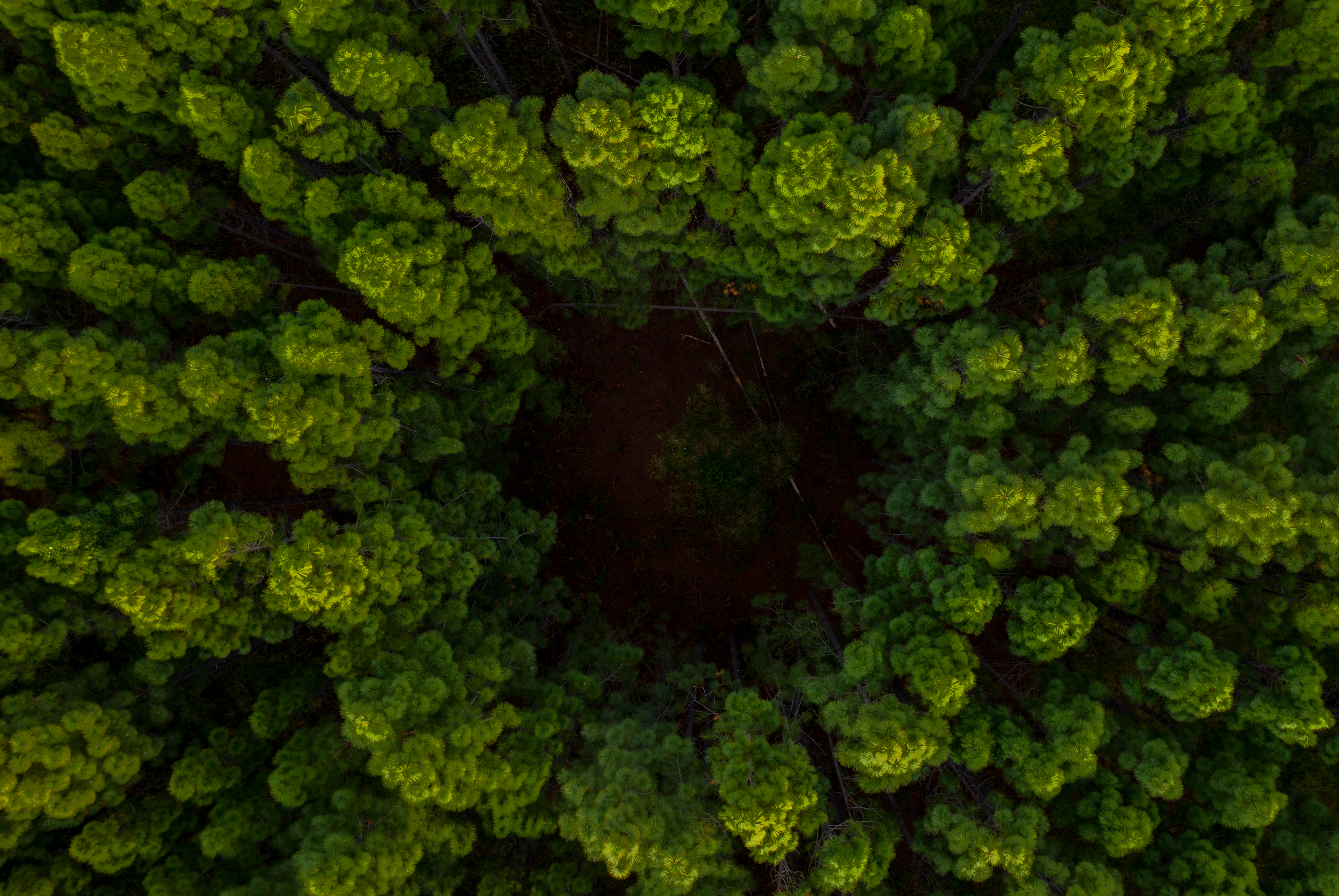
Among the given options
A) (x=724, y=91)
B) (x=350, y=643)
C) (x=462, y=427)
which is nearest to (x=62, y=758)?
A: (x=350, y=643)

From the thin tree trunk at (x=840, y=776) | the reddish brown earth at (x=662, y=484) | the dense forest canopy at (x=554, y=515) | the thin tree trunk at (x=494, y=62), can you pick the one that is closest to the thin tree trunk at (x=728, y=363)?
the reddish brown earth at (x=662, y=484)

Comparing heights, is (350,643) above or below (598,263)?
below

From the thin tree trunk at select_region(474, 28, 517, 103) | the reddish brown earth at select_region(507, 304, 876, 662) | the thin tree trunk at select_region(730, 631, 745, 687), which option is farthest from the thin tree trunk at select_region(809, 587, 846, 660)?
the thin tree trunk at select_region(474, 28, 517, 103)

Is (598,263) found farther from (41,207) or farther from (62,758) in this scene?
(62,758)

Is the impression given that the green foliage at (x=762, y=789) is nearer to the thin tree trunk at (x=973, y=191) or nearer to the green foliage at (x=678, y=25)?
the thin tree trunk at (x=973, y=191)

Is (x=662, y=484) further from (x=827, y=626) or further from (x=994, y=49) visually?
(x=994, y=49)

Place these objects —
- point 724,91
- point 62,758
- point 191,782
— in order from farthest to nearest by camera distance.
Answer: point 724,91 → point 191,782 → point 62,758

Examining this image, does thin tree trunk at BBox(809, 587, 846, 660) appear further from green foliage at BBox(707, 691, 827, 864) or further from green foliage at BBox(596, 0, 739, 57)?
green foliage at BBox(596, 0, 739, 57)
